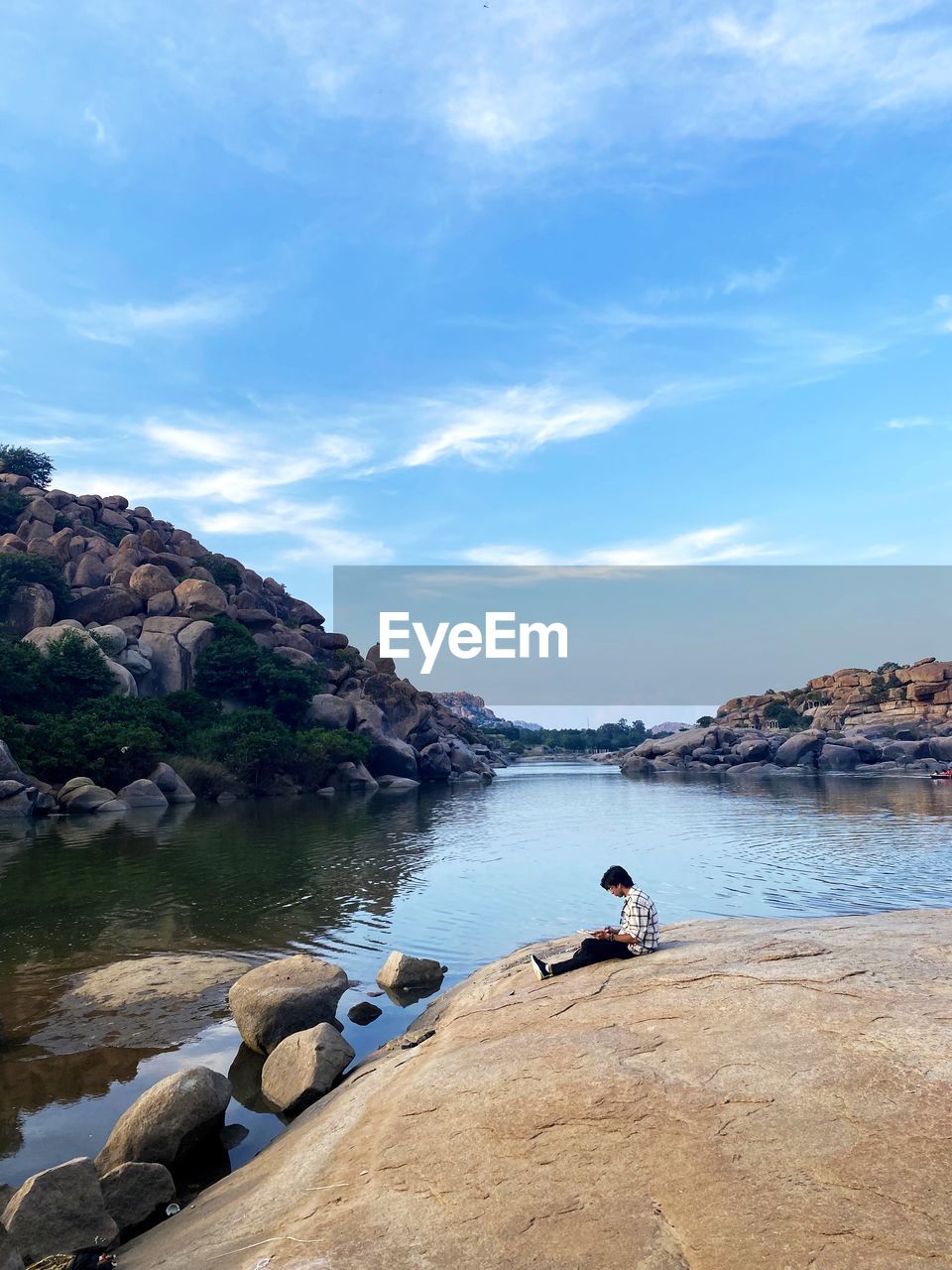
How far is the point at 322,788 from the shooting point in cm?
5384

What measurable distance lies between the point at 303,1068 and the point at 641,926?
3.51m

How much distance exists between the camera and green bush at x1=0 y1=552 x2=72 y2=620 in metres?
49.3

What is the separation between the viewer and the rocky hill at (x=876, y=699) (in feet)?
313

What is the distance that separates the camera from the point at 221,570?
68938mm

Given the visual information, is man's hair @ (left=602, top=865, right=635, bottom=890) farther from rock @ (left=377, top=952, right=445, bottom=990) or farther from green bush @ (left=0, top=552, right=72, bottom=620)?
green bush @ (left=0, top=552, right=72, bottom=620)

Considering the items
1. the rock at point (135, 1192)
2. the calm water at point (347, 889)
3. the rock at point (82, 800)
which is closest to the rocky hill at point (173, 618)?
the rock at point (82, 800)

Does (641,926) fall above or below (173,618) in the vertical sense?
below

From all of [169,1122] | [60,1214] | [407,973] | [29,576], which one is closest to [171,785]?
[29,576]

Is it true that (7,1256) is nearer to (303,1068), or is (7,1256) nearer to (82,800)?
(303,1068)

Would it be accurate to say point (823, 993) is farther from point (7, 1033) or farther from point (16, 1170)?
point (7, 1033)

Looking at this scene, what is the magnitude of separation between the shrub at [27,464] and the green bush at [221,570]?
1671 cm

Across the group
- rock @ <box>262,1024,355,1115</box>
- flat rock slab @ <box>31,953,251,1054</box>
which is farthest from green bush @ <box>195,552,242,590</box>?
rock @ <box>262,1024,355,1115</box>

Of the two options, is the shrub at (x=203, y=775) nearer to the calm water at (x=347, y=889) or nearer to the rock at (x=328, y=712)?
the calm water at (x=347, y=889)

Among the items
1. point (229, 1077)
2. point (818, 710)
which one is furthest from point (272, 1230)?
point (818, 710)
